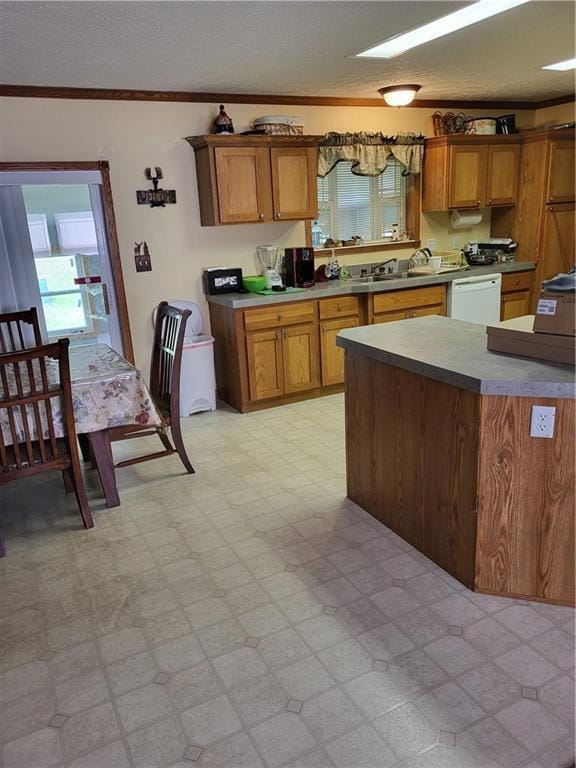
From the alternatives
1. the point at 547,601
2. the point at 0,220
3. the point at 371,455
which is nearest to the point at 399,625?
the point at 547,601

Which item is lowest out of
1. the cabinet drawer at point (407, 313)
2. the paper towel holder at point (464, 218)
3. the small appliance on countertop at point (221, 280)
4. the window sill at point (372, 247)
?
the cabinet drawer at point (407, 313)

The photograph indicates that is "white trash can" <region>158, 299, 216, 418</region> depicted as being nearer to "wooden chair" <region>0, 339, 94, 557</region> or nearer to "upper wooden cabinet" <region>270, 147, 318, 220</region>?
"upper wooden cabinet" <region>270, 147, 318, 220</region>

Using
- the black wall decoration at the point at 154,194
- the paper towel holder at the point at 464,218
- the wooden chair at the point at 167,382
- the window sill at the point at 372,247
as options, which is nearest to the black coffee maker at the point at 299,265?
the window sill at the point at 372,247

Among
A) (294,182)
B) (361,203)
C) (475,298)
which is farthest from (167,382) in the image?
(475,298)

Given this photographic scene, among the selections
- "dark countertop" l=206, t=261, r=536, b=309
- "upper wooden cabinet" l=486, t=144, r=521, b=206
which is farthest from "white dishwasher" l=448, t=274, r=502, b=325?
"upper wooden cabinet" l=486, t=144, r=521, b=206

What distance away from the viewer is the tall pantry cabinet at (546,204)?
18.0 feet

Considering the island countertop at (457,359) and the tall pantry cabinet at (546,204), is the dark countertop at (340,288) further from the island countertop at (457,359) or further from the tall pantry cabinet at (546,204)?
the island countertop at (457,359)

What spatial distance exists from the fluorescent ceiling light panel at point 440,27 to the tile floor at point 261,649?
2.56 metres

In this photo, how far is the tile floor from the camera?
171 cm

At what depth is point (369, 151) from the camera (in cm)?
513

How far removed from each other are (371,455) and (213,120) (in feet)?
10.2

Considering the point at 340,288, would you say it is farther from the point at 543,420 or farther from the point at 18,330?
the point at 543,420

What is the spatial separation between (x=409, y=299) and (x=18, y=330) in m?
3.15

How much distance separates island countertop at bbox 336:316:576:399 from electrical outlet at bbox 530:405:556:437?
0.06 meters
